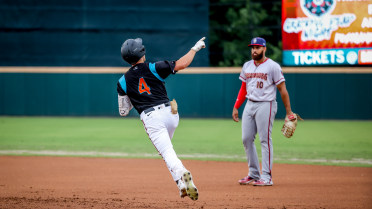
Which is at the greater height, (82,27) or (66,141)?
(82,27)

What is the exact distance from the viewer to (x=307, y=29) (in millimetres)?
16234

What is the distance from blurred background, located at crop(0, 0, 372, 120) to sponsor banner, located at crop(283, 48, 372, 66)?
0.03 m

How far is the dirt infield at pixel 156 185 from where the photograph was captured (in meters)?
6.00

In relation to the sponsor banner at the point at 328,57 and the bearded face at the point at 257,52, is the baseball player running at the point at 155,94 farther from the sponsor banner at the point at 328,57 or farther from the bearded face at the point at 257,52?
the sponsor banner at the point at 328,57

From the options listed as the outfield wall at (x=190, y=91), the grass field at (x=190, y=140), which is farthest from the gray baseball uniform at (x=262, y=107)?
the outfield wall at (x=190, y=91)

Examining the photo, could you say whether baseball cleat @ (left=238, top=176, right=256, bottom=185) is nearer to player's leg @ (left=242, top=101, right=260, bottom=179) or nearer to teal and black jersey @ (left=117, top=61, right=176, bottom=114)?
player's leg @ (left=242, top=101, right=260, bottom=179)

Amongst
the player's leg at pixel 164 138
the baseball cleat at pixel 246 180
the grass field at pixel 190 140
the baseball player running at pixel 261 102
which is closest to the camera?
the player's leg at pixel 164 138

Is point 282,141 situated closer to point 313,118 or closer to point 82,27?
point 313,118

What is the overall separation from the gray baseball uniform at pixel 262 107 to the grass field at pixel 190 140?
2527 mm

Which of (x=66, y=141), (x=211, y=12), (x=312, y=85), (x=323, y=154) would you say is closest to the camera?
(x=323, y=154)

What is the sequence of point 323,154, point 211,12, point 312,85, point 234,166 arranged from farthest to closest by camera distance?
point 211,12
point 312,85
point 323,154
point 234,166

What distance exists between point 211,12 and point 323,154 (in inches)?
506

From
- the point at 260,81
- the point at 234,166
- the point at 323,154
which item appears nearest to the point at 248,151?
the point at 260,81

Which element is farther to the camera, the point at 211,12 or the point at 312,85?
the point at 211,12
